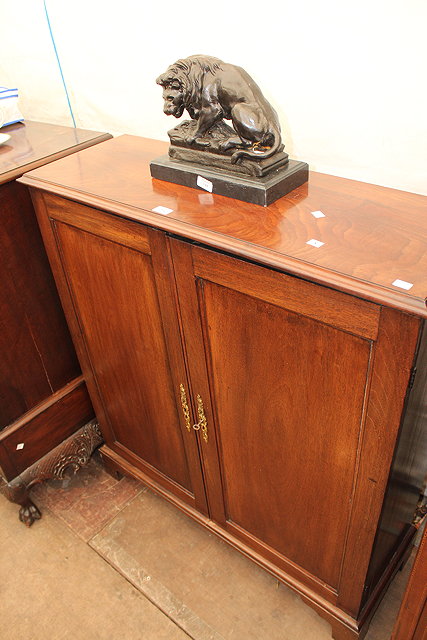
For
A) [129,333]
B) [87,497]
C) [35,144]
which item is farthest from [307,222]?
[87,497]

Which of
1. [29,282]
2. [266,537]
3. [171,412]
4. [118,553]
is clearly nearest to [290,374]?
[171,412]

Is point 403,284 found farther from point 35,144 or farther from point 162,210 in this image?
point 35,144

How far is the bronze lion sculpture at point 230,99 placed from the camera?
0.94 metres

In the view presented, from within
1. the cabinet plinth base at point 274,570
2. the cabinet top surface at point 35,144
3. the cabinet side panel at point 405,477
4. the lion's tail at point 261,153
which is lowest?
the cabinet plinth base at point 274,570

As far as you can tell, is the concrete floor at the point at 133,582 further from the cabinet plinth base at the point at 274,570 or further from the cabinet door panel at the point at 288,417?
the cabinet door panel at the point at 288,417

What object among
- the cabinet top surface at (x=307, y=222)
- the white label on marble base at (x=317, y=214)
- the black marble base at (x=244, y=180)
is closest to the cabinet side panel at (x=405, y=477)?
the cabinet top surface at (x=307, y=222)

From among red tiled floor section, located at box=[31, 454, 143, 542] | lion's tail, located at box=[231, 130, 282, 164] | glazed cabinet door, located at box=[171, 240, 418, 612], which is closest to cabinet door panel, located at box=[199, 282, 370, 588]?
glazed cabinet door, located at box=[171, 240, 418, 612]

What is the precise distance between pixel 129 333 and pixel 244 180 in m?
0.51

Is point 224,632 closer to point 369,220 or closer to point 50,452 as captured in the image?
point 50,452

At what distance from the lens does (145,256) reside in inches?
42.1

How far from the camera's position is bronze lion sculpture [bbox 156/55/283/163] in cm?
94

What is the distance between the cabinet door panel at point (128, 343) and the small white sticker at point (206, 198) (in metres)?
0.17

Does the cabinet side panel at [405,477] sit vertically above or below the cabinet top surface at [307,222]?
below

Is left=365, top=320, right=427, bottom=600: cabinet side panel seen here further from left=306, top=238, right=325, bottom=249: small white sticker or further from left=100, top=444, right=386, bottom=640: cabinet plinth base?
left=306, top=238, right=325, bottom=249: small white sticker
